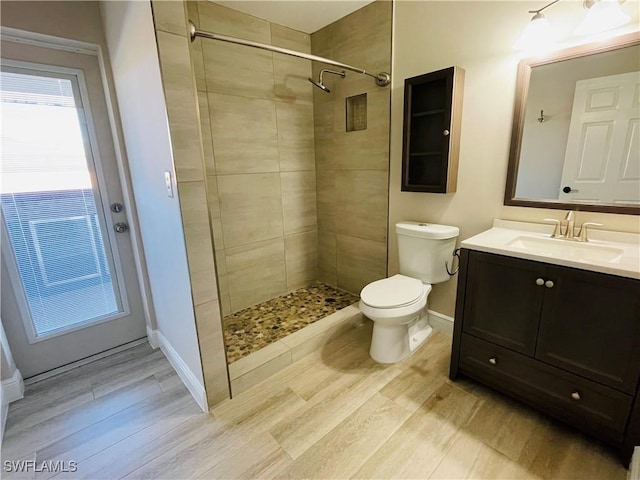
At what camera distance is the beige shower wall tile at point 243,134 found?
226 centimetres

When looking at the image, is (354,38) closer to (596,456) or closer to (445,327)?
(445,327)

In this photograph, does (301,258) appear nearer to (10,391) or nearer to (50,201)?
(50,201)

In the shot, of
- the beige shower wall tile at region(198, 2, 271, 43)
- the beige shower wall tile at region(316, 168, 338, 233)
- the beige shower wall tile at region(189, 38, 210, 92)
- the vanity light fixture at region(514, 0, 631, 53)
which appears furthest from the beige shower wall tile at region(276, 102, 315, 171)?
the vanity light fixture at region(514, 0, 631, 53)

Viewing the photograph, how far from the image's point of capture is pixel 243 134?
2.39 meters

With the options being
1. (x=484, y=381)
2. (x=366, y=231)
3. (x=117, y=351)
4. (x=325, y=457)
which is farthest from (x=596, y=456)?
(x=117, y=351)

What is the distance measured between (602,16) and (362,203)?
167cm

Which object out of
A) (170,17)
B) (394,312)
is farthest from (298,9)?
(394,312)

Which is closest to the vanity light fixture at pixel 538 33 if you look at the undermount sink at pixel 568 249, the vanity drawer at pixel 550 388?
the undermount sink at pixel 568 249

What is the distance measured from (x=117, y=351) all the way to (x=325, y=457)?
5.66ft

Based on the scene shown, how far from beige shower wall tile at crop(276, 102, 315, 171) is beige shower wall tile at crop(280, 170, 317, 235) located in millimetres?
84

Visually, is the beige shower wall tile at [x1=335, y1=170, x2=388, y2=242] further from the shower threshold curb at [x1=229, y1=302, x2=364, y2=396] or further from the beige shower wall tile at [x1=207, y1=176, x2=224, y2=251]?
the beige shower wall tile at [x1=207, y1=176, x2=224, y2=251]

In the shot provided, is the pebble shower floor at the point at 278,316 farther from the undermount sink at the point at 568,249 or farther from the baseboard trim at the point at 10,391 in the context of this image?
the undermount sink at the point at 568,249

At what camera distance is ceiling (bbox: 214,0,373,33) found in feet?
7.00

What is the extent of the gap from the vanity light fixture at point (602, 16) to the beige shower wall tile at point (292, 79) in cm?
190
